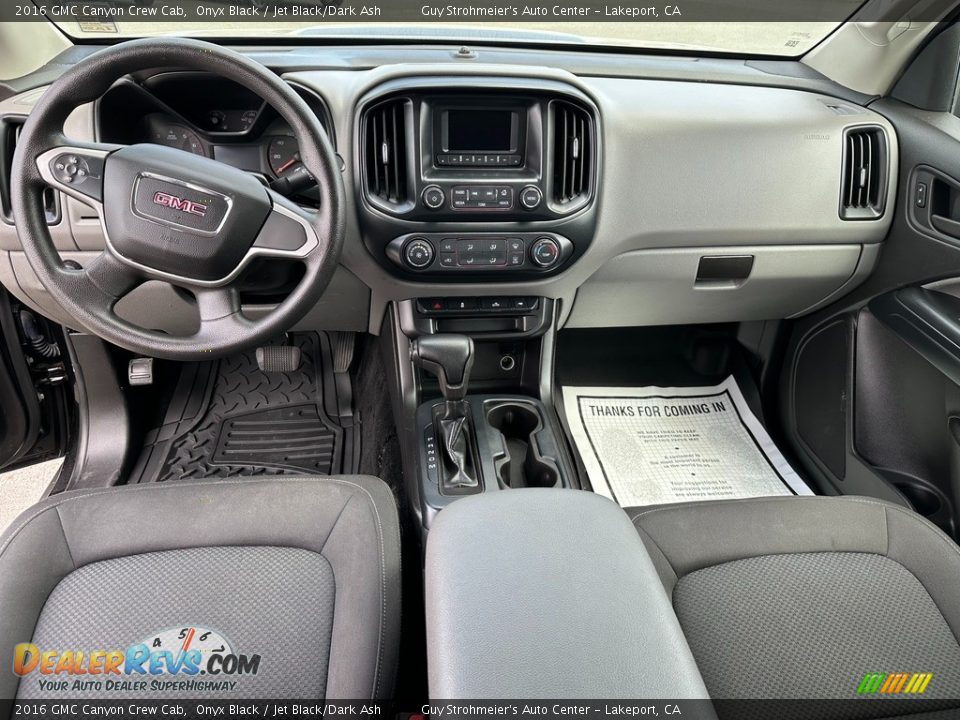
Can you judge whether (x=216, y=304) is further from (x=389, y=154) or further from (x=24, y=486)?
(x=24, y=486)

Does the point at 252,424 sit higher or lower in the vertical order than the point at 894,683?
lower

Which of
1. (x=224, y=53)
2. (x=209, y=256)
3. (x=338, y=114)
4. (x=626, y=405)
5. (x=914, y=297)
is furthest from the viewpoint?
(x=626, y=405)

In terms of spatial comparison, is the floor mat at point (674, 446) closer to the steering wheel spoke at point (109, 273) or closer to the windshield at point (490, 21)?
the windshield at point (490, 21)

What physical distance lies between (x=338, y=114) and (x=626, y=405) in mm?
1101

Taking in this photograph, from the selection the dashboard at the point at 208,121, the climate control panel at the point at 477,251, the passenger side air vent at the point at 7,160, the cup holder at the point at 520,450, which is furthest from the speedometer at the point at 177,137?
the cup holder at the point at 520,450

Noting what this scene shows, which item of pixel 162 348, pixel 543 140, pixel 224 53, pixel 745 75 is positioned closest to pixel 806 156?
pixel 745 75

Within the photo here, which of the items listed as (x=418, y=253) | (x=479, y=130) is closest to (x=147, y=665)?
(x=418, y=253)

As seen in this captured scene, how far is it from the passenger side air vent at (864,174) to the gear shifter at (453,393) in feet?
3.05

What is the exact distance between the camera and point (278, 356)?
1676mm

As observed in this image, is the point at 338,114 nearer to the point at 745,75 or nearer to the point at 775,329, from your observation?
the point at 745,75

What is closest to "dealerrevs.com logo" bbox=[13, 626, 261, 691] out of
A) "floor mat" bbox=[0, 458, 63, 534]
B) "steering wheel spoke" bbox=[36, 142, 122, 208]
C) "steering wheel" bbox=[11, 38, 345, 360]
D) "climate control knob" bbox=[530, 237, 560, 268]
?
"steering wheel" bbox=[11, 38, 345, 360]

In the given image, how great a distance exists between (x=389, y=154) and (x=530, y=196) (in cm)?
29

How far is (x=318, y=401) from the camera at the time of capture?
186 cm

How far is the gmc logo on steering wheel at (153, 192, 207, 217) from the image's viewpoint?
0.95 metres
